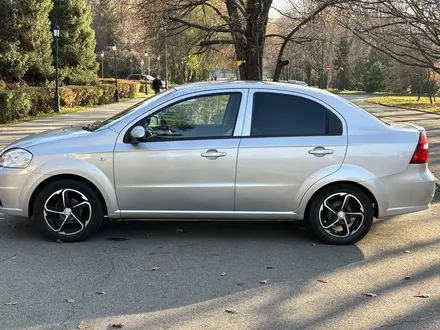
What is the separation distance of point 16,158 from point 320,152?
3.19 m

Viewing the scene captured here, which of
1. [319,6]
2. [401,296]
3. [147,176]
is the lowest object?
[401,296]

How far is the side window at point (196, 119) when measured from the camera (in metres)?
5.20

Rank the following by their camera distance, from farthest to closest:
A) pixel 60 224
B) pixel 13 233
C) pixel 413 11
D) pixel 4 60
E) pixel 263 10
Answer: pixel 4 60, pixel 263 10, pixel 413 11, pixel 13 233, pixel 60 224

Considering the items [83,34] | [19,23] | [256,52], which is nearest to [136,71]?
[83,34]

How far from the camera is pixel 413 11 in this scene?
1032 cm

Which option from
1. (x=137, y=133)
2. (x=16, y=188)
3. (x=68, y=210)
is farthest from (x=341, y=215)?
(x=16, y=188)

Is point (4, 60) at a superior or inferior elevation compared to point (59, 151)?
superior

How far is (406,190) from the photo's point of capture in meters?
5.21

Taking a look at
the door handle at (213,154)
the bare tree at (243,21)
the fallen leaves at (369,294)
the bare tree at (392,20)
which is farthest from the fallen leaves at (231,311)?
the bare tree at (243,21)

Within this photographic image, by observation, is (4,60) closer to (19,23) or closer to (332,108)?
(19,23)

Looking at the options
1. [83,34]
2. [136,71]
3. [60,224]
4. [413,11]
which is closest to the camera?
[60,224]

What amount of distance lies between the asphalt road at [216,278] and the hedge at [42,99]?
43.5 feet

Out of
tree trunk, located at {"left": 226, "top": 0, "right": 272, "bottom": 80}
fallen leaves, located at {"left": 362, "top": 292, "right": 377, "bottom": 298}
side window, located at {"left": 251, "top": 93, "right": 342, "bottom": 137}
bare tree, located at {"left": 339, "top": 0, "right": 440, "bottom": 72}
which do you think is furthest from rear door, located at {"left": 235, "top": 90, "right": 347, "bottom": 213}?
tree trunk, located at {"left": 226, "top": 0, "right": 272, "bottom": 80}

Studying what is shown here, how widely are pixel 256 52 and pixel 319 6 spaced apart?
228 centimetres
